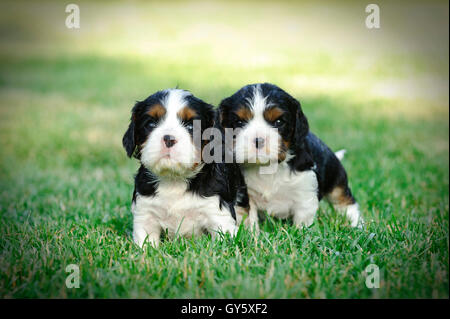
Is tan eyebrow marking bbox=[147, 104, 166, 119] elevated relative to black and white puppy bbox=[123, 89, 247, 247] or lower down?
elevated

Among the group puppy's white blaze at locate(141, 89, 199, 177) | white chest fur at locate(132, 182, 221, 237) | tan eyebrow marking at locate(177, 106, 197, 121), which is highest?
tan eyebrow marking at locate(177, 106, 197, 121)

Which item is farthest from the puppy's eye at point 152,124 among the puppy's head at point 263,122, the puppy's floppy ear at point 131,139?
the puppy's head at point 263,122

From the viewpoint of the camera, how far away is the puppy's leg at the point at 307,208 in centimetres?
411

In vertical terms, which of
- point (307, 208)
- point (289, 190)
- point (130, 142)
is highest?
point (130, 142)

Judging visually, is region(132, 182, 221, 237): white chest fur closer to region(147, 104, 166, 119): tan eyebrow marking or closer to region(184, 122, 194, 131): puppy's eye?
region(184, 122, 194, 131): puppy's eye

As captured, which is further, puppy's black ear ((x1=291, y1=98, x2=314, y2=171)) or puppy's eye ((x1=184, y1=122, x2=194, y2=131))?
puppy's black ear ((x1=291, y1=98, x2=314, y2=171))

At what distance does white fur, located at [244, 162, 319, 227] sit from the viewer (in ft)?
13.4

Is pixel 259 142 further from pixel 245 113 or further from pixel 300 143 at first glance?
pixel 300 143

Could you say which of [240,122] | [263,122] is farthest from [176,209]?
[263,122]

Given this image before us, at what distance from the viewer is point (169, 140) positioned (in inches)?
129

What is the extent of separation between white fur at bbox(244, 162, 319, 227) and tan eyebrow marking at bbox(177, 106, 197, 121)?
36.3 inches

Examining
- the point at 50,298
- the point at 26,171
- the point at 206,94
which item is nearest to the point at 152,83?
the point at 206,94

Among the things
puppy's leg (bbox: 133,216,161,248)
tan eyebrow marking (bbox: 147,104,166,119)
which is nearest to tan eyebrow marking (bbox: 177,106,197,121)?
tan eyebrow marking (bbox: 147,104,166,119)

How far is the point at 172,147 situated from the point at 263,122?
84cm
